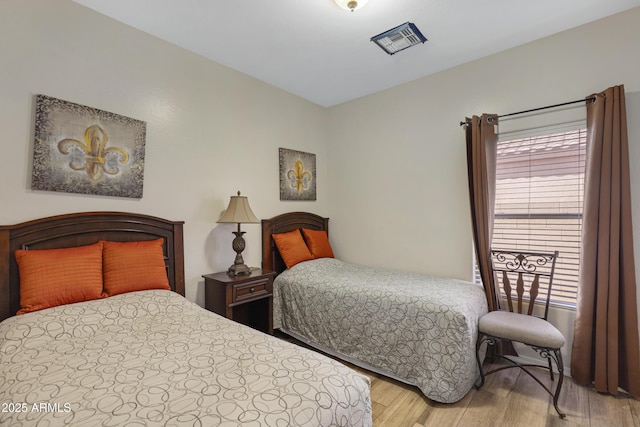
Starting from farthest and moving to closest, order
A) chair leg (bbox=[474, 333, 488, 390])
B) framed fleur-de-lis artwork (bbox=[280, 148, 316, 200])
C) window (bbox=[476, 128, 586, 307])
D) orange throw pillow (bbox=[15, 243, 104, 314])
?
framed fleur-de-lis artwork (bbox=[280, 148, 316, 200]), window (bbox=[476, 128, 586, 307]), chair leg (bbox=[474, 333, 488, 390]), orange throw pillow (bbox=[15, 243, 104, 314])

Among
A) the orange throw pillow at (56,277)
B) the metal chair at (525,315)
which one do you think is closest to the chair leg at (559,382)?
the metal chair at (525,315)

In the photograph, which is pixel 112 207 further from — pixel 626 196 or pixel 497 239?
pixel 626 196

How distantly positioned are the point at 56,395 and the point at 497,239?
3.11m

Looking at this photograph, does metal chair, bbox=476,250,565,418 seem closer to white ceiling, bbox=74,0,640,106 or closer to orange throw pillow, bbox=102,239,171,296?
white ceiling, bbox=74,0,640,106

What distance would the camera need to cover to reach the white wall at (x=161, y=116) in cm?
181

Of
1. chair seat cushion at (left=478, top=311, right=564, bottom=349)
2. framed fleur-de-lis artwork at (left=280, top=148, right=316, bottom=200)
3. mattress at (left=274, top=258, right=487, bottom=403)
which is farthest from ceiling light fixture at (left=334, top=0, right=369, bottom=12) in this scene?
chair seat cushion at (left=478, top=311, right=564, bottom=349)

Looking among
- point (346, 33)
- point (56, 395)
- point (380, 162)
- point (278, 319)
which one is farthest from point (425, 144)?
point (56, 395)

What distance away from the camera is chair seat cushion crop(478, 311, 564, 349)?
1.89 m

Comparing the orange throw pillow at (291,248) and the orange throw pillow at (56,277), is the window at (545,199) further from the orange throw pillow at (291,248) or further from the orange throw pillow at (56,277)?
the orange throw pillow at (56,277)

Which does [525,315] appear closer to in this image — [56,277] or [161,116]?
[56,277]

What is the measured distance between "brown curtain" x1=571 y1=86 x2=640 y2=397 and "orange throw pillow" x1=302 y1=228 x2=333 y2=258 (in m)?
2.32

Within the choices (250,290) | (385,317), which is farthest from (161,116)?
(385,317)

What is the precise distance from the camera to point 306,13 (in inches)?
83.0

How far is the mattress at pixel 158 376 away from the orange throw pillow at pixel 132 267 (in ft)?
0.76
